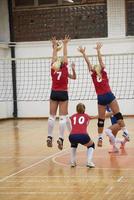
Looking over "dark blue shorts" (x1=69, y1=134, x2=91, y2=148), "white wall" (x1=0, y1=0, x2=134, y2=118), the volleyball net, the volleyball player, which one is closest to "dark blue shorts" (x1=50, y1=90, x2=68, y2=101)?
the volleyball player

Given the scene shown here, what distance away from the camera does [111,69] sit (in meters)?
19.6

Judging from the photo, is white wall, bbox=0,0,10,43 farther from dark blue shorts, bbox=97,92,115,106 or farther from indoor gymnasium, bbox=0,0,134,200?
dark blue shorts, bbox=97,92,115,106

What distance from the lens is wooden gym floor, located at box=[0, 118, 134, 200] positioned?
6.75m

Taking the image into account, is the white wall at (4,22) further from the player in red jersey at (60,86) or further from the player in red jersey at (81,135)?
the player in red jersey at (81,135)

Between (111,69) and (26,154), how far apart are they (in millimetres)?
9522

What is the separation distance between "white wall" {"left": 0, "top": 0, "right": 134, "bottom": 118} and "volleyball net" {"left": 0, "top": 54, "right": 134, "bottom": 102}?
1.22 ft

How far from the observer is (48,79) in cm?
2039

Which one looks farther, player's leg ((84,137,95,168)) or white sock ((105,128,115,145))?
white sock ((105,128,115,145))

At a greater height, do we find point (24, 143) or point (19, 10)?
point (19, 10)

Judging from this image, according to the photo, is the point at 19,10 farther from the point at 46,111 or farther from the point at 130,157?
the point at 130,157

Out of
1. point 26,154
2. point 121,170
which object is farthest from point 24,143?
point 121,170

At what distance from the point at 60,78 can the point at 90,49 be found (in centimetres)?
1028

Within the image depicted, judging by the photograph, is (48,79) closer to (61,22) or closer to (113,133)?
(61,22)

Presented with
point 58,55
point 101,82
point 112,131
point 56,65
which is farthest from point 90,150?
point 58,55
